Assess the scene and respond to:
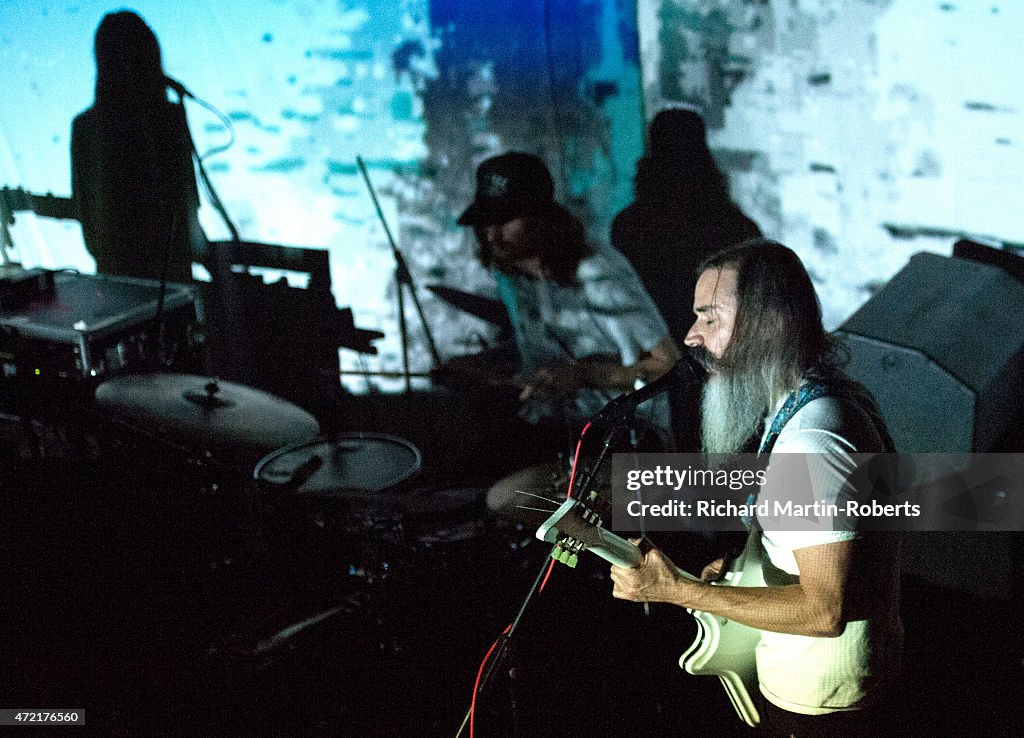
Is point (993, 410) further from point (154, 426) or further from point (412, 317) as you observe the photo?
point (154, 426)

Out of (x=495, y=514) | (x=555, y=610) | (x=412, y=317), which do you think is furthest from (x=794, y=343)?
(x=412, y=317)

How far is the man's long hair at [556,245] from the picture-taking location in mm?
3555

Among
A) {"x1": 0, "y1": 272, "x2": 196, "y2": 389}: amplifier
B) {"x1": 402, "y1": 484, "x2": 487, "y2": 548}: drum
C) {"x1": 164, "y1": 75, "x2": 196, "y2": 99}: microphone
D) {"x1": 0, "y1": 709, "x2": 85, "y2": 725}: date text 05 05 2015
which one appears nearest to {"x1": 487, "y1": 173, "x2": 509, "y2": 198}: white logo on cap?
{"x1": 402, "y1": 484, "x2": 487, "y2": 548}: drum

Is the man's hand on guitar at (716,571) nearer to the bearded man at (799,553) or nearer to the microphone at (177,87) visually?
the bearded man at (799,553)

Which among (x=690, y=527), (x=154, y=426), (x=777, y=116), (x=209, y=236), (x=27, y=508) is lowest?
(x=690, y=527)

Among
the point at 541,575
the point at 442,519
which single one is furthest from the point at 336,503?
the point at 541,575

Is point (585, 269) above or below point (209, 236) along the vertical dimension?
below

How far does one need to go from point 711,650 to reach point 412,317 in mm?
2696

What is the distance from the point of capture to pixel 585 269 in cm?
354

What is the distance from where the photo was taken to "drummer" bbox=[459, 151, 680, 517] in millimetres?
3311

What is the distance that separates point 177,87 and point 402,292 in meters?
1.42

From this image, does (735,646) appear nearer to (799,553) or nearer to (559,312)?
(799,553)

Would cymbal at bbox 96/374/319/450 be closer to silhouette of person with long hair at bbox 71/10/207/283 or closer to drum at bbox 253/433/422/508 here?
drum at bbox 253/433/422/508

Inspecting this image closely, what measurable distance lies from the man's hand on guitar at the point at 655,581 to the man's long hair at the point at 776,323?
0.43 metres
